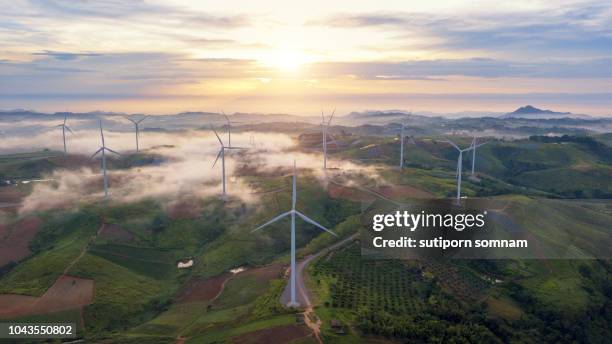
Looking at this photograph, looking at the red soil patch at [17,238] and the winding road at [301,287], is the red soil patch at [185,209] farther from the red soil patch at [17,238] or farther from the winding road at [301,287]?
the winding road at [301,287]

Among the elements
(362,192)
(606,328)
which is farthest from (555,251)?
(362,192)

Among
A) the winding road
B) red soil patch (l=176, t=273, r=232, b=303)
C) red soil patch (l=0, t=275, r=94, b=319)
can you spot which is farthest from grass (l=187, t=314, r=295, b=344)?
red soil patch (l=0, t=275, r=94, b=319)

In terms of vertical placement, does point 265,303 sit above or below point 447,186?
A: below

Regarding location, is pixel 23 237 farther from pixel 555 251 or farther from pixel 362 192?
pixel 555 251

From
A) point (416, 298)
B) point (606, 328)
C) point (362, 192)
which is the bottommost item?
point (606, 328)

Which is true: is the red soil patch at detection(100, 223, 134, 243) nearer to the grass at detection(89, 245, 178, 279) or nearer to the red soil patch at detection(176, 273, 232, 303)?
the grass at detection(89, 245, 178, 279)

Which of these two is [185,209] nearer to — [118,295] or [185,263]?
[185,263]

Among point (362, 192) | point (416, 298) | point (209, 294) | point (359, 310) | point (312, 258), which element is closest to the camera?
point (359, 310)
